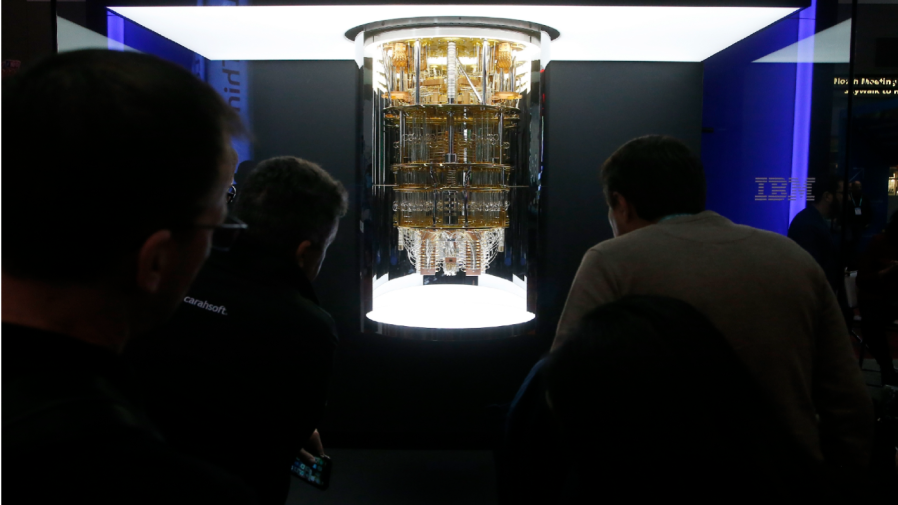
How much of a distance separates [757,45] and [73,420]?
129 inches

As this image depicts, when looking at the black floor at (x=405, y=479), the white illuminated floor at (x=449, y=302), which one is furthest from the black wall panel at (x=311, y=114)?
the black floor at (x=405, y=479)

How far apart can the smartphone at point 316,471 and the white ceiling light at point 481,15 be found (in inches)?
71.5

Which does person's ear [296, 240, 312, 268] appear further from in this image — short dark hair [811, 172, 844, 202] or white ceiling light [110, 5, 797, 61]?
short dark hair [811, 172, 844, 202]

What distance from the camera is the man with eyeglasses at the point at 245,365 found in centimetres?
133

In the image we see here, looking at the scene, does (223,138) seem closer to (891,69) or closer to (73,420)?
(73,420)

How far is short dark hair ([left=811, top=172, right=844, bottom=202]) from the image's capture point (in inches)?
104

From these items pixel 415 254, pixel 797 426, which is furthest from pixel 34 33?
pixel 797 426

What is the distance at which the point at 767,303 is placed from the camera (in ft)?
4.61

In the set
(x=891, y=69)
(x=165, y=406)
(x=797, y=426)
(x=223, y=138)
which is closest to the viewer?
(x=223, y=138)

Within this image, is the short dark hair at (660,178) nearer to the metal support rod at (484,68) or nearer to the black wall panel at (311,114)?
the metal support rod at (484,68)

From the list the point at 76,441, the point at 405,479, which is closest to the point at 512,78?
the point at 405,479

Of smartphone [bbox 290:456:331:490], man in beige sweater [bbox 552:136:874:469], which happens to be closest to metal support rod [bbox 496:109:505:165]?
man in beige sweater [bbox 552:136:874:469]

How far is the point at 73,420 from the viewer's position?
507mm

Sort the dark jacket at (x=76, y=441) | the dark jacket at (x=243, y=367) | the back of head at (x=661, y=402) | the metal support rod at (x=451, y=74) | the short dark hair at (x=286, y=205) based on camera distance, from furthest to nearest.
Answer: the metal support rod at (x=451, y=74) → the short dark hair at (x=286, y=205) → the dark jacket at (x=243, y=367) → the back of head at (x=661, y=402) → the dark jacket at (x=76, y=441)
